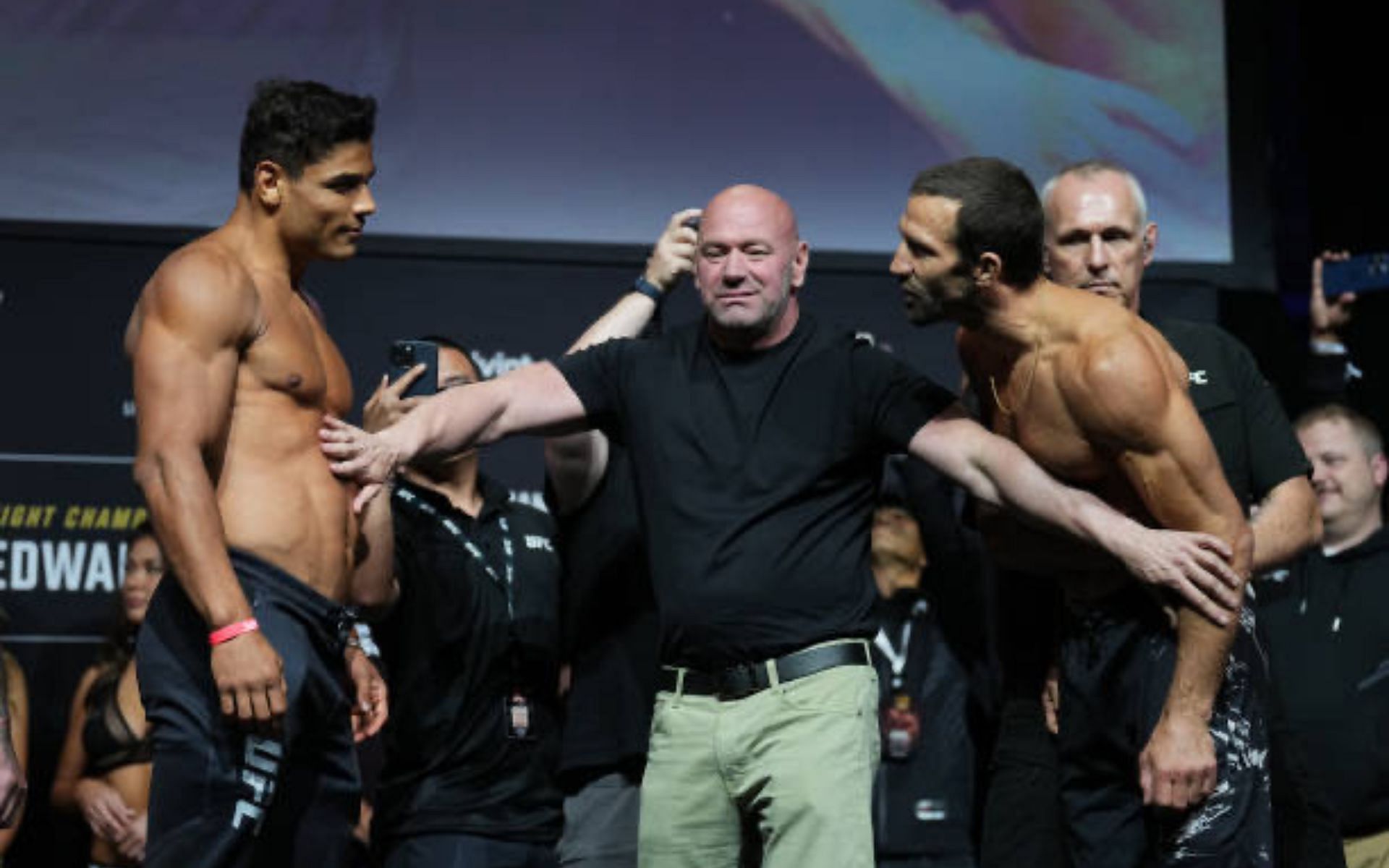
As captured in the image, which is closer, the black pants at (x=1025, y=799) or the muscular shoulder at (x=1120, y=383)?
the muscular shoulder at (x=1120, y=383)

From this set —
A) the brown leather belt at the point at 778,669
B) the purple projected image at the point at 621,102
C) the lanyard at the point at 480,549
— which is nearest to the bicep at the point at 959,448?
the brown leather belt at the point at 778,669

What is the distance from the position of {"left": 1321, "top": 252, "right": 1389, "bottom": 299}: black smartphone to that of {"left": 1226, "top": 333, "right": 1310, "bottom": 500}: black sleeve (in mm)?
1735

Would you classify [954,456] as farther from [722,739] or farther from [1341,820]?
[1341,820]

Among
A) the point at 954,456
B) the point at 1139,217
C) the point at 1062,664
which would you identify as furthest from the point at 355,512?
the point at 1139,217

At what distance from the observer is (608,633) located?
14.5ft

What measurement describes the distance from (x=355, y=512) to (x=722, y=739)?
0.83 m

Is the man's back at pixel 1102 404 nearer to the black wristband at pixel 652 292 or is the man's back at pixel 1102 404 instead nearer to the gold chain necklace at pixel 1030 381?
the gold chain necklace at pixel 1030 381

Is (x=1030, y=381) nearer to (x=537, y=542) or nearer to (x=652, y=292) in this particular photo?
(x=652, y=292)

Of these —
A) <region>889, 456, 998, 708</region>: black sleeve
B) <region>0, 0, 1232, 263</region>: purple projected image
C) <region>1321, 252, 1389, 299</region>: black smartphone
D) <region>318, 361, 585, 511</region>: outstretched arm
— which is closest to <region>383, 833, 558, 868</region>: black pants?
<region>318, 361, 585, 511</region>: outstretched arm

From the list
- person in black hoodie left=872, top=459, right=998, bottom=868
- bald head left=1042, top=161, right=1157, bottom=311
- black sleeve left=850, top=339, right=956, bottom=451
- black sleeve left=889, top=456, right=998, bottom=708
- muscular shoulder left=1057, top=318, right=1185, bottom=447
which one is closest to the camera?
muscular shoulder left=1057, top=318, right=1185, bottom=447

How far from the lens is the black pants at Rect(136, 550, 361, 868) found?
3.40m

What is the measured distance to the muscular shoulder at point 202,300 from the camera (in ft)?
11.4

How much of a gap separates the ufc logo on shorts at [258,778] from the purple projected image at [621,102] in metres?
2.54

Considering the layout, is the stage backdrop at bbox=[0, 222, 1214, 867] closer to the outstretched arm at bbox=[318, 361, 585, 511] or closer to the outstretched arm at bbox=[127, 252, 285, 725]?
the outstretched arm at bbox=[318, 361, 585, 511]
